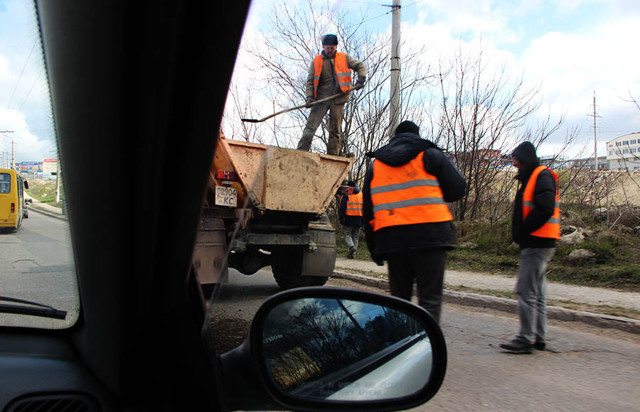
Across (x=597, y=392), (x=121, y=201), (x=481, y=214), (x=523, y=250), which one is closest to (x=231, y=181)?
(x=523, y=250)

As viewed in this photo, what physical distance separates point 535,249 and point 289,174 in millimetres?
2760

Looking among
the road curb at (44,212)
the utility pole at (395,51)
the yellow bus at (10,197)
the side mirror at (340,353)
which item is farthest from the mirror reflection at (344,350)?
the utility pole at (395,51)

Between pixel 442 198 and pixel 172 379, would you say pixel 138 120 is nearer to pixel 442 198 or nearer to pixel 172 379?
pixel 172 379

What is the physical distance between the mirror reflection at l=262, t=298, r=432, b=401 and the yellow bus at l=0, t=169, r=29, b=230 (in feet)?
3.41

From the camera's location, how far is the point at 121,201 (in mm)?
1110

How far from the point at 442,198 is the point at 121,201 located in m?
3.19

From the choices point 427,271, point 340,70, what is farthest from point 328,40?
point 427,271

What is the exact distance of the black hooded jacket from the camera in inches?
149

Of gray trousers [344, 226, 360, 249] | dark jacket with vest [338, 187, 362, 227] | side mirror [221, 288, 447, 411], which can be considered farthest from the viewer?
gray trousers [344, 226, 360, 249]

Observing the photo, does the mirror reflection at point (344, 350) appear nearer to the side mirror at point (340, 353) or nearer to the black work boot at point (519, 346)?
the side mirror at point (340, 353)

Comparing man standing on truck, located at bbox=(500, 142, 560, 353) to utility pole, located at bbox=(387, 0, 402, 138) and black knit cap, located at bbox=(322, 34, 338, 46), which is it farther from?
utility pole, located at bbox=(387, 0, 402, 138)

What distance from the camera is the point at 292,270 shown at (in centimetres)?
609

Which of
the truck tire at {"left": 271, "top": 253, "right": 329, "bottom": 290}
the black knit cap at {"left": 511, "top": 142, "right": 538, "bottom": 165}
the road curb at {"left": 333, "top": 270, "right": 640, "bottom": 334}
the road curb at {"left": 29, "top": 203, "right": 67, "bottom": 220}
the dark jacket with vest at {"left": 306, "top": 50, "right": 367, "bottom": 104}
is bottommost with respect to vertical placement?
the road curb at {"left": 333, "top": 270, "right": 640, "bottom": 334}

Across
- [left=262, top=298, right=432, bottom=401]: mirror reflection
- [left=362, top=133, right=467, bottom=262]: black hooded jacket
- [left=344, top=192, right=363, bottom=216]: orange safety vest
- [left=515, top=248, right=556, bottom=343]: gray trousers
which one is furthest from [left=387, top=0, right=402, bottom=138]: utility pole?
[left=262, top=298, right=432, bottom=401]: mirror reflection
